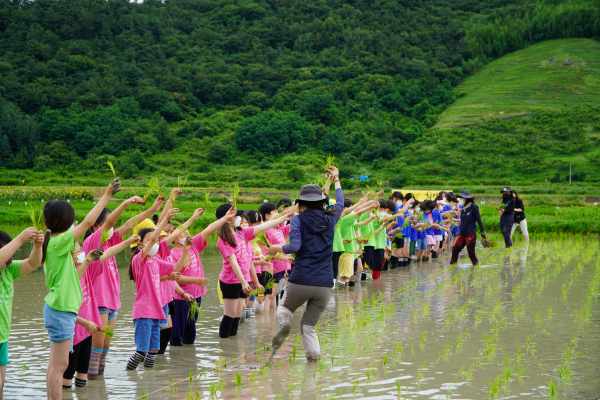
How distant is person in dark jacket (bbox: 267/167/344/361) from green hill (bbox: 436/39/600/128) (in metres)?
81.2

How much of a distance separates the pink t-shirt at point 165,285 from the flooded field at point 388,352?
699 millimetres

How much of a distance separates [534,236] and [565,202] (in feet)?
49.7

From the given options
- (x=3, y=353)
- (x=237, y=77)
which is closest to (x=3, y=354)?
(x=3, y=353)

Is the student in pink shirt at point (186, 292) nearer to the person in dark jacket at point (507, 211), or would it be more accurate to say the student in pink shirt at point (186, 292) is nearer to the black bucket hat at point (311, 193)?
the black bucket hat at point (311, 193)

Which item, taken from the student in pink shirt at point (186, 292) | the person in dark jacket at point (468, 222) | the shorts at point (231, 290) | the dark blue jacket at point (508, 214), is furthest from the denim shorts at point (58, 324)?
the dark blue jacket at point (508, 214)

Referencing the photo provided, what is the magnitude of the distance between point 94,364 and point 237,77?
109222 millimetres

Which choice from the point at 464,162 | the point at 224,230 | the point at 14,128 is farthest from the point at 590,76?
the point at 224,230

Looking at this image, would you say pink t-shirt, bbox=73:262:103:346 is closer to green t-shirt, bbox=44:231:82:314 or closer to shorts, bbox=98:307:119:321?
shorts, bbox=98:307:119:321

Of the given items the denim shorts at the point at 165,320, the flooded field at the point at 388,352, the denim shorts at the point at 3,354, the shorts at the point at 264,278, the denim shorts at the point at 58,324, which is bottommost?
the flooded field at the point at 388,352

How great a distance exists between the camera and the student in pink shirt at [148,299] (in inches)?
231

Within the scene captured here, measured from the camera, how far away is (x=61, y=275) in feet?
15.5

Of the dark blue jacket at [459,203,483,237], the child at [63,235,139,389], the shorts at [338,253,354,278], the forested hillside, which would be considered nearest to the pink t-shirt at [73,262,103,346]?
the child at [63,235,139,389]

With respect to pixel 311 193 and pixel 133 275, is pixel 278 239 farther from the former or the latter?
pixel 133 275

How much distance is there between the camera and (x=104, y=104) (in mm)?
97375
